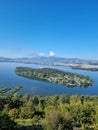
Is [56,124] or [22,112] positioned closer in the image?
[56,124]

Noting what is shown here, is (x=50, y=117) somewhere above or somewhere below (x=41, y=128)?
above

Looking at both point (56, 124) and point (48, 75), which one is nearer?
A: point (56, 124)

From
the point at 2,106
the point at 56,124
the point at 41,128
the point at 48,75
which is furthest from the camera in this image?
the point at 48,75

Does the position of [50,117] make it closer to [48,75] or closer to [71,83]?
[71,83]

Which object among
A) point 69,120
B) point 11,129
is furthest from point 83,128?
point 11,129

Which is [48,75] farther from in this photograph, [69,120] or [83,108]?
[69,120]

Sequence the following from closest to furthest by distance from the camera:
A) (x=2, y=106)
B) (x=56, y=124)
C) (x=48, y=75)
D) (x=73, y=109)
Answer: (x=56, y=124), (x=73, y=109), (x=2, y=106), (x=48, y=75)

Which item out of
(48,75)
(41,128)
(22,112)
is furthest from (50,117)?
(48,75)

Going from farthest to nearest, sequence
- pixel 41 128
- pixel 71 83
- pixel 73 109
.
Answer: pixel 71 83, pixel 73 109, pixel 41 128

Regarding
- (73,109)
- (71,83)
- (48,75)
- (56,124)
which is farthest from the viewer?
(48,75)
